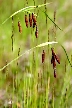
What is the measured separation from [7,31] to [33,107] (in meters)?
1.94

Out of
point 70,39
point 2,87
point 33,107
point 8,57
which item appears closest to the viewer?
point 33,107

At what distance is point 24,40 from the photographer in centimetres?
399

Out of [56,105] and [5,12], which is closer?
[56,105]

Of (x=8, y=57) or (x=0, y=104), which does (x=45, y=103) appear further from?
(x=8, y=57)

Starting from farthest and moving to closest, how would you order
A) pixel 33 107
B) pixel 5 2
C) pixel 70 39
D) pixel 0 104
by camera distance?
pixel 5 2 < pixel 70 39 < pixel 0 104 < pixel 33 107

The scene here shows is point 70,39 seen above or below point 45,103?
above

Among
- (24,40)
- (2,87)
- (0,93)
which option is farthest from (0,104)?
(24,40)

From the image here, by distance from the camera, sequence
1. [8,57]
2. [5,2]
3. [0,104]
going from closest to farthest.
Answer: [0,104] < [8,57] < [5,2]

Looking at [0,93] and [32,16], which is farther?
[0,93]

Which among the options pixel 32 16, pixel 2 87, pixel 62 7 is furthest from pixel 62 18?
pixel 32 16

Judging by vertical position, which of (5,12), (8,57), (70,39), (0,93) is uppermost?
(5,12)

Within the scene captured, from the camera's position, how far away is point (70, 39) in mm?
3955

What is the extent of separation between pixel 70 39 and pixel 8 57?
2.28 feet

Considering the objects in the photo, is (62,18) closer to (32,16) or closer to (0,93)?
(0,93)
